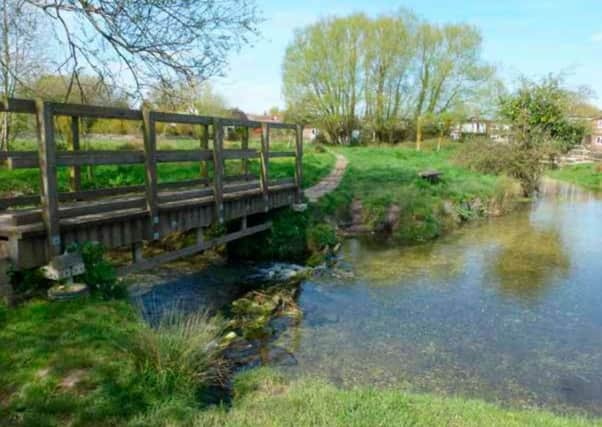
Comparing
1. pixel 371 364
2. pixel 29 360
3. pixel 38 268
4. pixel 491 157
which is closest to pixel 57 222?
pixel 38 268

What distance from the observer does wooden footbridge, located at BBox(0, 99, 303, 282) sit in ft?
→ 17.6

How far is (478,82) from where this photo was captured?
138 ft

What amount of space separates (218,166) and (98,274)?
338 cm

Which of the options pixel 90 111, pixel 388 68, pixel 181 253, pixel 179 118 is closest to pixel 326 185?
pixel 181 253

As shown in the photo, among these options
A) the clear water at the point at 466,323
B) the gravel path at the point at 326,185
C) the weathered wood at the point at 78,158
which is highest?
the weathered wood at the point at 78,158

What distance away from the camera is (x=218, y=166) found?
8789 mm

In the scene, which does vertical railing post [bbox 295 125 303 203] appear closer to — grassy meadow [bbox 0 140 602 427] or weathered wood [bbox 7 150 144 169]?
weathered wood [bbox 7 150 144 169]

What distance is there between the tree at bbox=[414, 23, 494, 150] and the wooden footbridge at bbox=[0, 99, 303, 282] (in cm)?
3376

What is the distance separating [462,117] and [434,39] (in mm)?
7181

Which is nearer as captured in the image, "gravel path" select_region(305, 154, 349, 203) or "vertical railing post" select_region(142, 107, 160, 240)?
"vertical railing post" select_region(142, 107, 160, 240)

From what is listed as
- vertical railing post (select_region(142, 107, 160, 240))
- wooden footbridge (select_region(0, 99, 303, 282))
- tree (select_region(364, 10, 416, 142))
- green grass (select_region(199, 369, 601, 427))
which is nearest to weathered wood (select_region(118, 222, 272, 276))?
wooden footbridge (select_region(0, 99, 303, 282))

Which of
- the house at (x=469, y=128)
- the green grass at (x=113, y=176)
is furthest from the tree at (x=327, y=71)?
the green grass at (x=113, y=176)

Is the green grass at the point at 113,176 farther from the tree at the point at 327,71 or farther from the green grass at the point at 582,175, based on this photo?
the tree at the point at 327,71

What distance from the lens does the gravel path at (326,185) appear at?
14844 mm
